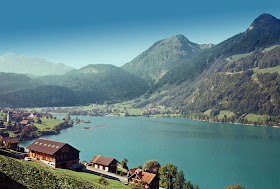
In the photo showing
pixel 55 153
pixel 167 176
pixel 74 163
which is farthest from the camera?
pixel 74 163

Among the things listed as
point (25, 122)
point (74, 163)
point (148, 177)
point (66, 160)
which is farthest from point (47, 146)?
point (25, 122)

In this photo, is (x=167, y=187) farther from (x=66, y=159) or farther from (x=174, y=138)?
(x=174, y=138)

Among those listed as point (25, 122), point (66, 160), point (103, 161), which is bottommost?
point (103, 161)

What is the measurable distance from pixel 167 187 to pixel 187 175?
18238 mm

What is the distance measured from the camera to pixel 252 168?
83.8 m

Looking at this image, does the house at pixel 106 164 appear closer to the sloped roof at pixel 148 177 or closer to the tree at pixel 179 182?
the sloped roof at pixel 148 177

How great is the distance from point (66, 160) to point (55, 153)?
3.25 m

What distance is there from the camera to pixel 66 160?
55188 mm

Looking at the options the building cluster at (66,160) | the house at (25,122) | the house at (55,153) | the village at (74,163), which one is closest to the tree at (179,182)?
the village at (74,163)

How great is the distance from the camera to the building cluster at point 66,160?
1945 inches

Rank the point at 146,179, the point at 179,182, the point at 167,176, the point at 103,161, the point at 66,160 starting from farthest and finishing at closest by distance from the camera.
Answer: the point at 103,161
the point at 167,176
the point at 179,182
the point at 66,160
the point at 146,179

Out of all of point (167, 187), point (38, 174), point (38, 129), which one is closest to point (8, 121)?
point (38, 129)

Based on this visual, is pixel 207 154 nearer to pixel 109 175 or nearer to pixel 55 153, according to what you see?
pixel 109 175

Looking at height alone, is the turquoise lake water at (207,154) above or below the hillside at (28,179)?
below
